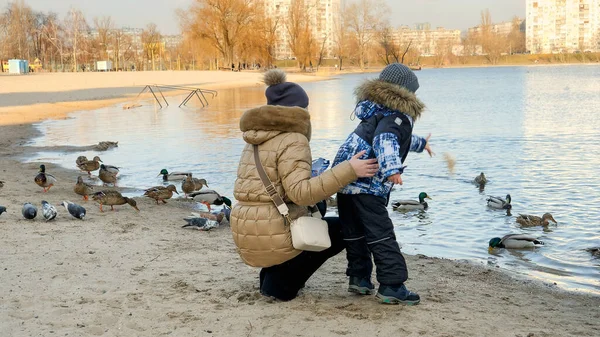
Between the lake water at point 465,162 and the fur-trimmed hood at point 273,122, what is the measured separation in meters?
1.21

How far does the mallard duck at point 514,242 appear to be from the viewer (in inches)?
283

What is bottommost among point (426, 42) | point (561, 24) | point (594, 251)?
point (594, 251)

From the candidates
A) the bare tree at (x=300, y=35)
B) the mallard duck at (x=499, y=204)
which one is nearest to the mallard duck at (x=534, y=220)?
the mallard duck at (x=499, y=204)

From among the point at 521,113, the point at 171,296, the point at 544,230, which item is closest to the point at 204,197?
the point at 544,230

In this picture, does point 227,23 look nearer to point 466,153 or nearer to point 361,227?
point 466,153

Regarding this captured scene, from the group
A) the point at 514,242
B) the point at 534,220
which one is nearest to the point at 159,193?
the point at 514,242

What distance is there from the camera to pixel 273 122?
13.6 ft

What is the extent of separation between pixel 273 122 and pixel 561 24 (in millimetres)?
171463

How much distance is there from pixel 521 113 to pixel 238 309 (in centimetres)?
2512

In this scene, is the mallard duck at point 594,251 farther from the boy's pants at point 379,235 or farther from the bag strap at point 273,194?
the bag strap at point 273,194

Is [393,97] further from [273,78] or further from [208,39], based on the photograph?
[208,39]

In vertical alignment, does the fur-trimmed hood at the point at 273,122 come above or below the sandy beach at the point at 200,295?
above

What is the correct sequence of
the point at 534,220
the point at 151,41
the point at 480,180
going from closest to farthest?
the point at 534,220
the point at 480,180
the point at 151,41

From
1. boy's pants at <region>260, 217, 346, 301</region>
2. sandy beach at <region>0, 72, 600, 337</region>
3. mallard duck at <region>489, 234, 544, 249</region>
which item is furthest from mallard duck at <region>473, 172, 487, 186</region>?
boy's pants at <region>260, 217, 346, 301</region>
